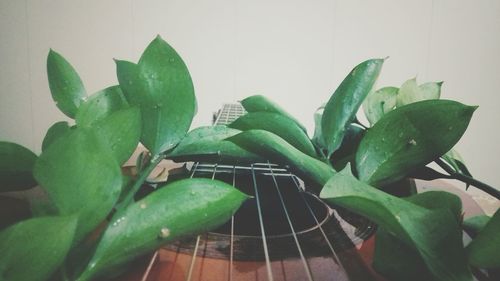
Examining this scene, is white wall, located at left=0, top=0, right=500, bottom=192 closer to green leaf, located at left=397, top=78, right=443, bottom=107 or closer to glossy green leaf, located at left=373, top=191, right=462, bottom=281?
green leaf, located at left=397, top=78, right=443, bottom=107

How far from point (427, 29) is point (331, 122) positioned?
2.00 m

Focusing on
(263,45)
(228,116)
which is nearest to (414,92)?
(228,116)

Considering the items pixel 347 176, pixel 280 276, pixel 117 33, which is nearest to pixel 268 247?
pixel 280 276

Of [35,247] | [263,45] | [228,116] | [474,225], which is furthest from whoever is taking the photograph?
[263,45]

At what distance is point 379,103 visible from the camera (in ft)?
0.99

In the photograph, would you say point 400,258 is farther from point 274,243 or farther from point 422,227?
point 274,243

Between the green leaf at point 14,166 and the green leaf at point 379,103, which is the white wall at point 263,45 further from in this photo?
the green leaf at point 14,166

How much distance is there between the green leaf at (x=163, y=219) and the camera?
0.13m

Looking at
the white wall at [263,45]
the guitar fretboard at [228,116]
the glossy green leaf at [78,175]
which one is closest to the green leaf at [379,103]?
the glossy green leaf at [78,175]

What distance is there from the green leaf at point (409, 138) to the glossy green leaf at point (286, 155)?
3 cm

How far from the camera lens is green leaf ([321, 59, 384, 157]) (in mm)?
226

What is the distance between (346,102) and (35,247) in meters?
0.20

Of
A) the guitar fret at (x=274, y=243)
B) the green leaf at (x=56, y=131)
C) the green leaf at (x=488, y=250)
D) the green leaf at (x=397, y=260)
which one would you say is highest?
the green leaf at (x=56, y=131)

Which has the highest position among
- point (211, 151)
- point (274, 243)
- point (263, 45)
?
point (263, 45)
